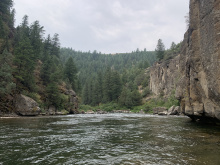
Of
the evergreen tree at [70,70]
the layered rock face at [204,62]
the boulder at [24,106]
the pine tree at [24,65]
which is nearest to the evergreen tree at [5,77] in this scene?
the boulder at [24,106]

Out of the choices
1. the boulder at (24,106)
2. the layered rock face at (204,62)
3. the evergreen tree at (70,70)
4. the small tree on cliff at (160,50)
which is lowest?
the boulder at (24,106)

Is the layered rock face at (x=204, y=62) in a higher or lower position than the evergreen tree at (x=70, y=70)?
lower

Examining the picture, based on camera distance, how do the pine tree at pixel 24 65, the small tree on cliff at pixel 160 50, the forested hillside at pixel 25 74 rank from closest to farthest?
1. the forested hillside at pixel 25 74
2. the pine tree at pixel 24 65
3. the small tree on cliff at pixel 160 50

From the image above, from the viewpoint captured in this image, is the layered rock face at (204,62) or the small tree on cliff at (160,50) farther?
the small tree on cliff at (160,50)

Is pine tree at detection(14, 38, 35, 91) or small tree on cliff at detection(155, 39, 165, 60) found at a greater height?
small tree on cliff at detection(155, 39, 165, 60)

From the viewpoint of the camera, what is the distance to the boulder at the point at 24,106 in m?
31.4

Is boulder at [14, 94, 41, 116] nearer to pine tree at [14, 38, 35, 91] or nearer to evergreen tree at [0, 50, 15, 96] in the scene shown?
evergreen tree at [0, 50, 15, 96]

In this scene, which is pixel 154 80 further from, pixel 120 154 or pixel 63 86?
pixel 120 154

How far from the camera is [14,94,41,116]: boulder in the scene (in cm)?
3141

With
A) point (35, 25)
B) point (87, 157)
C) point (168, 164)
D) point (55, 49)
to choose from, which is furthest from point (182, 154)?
point (55, 49)

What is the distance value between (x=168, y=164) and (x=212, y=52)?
11194 millimetres

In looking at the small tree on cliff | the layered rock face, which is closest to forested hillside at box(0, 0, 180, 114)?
the small tree on cliff

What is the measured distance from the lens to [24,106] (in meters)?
31.8

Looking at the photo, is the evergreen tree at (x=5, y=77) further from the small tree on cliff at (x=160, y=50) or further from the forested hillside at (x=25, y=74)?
the small tree on cliff at (x=160, y=50)
